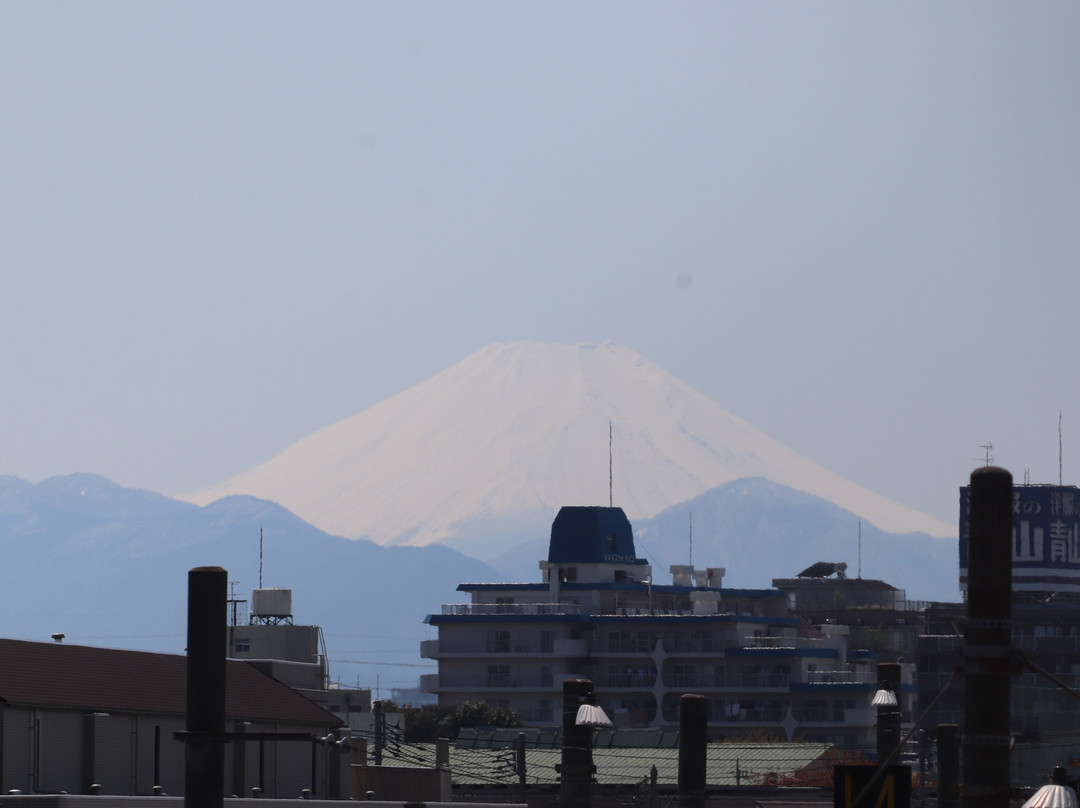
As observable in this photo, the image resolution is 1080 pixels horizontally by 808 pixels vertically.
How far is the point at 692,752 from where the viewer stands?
36156mm

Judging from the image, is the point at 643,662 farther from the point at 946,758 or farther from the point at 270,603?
the point at 946,758

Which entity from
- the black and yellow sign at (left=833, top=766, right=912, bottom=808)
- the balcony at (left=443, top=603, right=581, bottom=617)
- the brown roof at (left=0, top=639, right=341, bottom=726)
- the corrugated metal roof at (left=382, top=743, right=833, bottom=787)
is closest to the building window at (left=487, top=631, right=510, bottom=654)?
the balcony at (left=443, top=603, right=581, bottom=617)

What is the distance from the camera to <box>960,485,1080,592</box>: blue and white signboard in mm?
162000

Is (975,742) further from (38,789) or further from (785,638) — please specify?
(785,638)

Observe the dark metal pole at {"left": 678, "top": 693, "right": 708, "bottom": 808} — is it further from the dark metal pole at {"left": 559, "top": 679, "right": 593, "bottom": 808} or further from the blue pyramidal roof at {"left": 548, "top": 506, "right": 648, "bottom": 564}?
the blue pyramidal roof at {"left": 548, "top": 506, "right": 648, "bottom": 564}

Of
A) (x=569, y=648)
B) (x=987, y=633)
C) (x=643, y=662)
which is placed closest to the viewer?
(x=987, y=633)

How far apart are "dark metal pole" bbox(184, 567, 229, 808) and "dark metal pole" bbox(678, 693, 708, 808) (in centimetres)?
1088

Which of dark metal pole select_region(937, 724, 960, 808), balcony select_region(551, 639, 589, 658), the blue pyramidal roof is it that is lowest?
dark metal pole select_region(937, 724, 960, 808)

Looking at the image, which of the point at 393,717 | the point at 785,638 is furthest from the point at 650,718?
the point at 393,717

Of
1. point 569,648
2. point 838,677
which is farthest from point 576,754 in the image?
point 838,677

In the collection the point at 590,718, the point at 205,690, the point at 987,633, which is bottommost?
the point at 590,718

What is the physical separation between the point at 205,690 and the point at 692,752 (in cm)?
1170

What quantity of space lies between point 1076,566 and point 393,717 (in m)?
69.9

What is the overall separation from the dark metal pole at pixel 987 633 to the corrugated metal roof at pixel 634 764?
2568 inches
